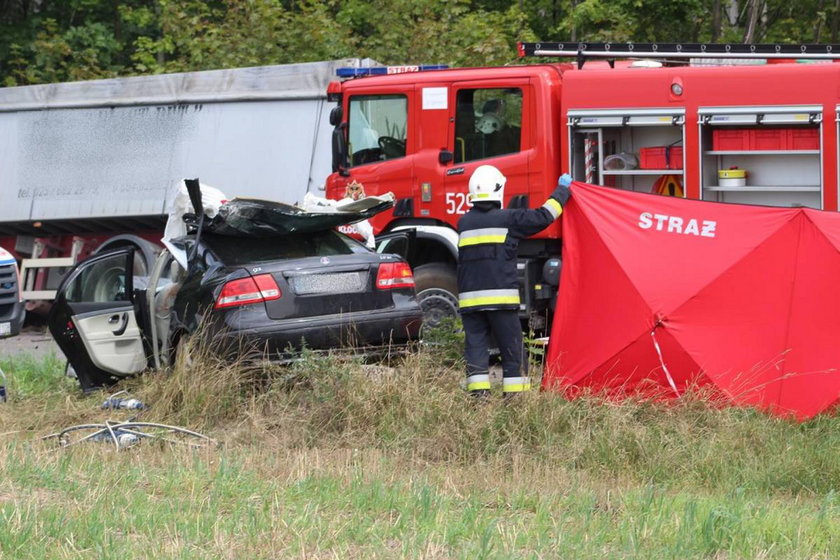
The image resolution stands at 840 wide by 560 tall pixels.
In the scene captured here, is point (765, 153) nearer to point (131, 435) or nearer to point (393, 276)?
point (393, 276)

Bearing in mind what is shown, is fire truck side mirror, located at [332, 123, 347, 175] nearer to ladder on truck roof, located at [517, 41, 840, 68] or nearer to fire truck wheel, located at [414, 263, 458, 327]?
fire truck wheel, located at [414, 263, 458, 327]

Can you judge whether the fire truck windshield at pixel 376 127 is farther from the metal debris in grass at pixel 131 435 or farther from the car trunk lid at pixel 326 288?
the metal debris in grass at pixel 131 435

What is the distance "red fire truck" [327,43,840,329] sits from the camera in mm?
10438

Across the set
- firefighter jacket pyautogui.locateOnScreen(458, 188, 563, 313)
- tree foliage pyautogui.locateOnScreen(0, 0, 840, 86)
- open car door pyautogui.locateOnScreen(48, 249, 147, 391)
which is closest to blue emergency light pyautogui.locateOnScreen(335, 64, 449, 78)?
open car door pyautogui.locateOnScreen(48, 249, 147, 391)

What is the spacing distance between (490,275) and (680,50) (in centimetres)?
403

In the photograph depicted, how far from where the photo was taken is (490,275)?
28.2ft

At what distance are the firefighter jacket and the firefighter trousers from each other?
89mm

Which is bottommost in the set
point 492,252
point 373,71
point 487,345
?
point 487,345

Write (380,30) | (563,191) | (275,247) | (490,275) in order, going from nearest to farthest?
(490,275) → (563,191) → (275,247) → (380,30)

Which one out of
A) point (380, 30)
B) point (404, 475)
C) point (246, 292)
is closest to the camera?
point (404, 475)

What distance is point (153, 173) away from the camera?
56.5 ft

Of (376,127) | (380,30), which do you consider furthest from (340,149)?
(380,30)

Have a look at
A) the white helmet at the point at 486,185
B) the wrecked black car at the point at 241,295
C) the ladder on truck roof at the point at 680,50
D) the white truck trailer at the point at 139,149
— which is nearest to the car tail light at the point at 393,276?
the wrecked black car at the point at 241,295

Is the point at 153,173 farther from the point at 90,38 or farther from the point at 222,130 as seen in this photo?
the point at 90,38
